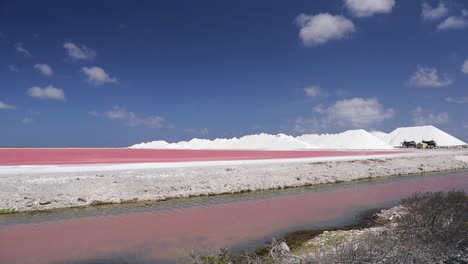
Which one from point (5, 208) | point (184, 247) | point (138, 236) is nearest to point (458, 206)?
point (184, 247)

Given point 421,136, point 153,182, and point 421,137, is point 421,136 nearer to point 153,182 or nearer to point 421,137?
point 421,137

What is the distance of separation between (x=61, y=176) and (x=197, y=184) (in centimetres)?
665

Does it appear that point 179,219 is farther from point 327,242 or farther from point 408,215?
point 408,215

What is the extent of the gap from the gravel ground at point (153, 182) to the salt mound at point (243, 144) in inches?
1304

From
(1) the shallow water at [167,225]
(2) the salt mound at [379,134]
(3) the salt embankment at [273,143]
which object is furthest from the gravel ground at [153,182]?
(2) the salt mound at [379,134]

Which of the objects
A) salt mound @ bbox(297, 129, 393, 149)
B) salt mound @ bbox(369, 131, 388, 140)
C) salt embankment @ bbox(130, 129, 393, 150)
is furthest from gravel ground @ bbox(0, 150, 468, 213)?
salt mound @ bbox(369, 131, 388, 140)

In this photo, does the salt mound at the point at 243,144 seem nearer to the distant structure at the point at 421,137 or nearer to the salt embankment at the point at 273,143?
the salt embankment at the point at 273,143

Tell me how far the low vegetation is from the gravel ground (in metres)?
10.3

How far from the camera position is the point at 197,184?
2109cm

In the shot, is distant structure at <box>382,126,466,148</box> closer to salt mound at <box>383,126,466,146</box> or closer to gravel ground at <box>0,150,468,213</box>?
salt mound at <box>383,126,466,146</box>

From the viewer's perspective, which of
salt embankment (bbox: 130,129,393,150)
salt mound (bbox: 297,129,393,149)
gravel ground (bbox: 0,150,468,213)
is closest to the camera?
gravel ground (bbox: 0,150,468,213)

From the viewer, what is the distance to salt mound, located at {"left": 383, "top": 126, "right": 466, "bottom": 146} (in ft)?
311

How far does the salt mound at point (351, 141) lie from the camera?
68625 mm

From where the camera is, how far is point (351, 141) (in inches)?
2776
